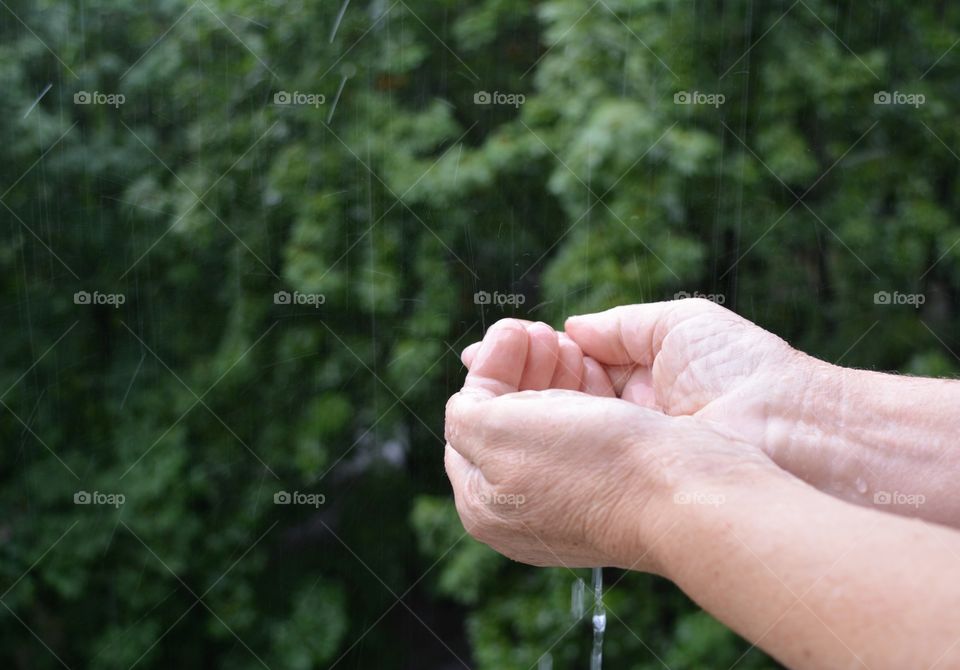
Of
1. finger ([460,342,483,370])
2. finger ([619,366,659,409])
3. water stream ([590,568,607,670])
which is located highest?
finger ([460,342,483,370])

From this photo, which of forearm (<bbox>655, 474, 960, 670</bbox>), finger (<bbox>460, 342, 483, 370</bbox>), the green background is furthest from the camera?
the green background

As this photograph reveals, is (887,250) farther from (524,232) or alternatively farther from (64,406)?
(64,406)

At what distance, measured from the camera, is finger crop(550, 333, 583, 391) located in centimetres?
116

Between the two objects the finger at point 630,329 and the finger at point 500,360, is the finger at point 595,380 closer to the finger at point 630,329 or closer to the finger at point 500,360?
the finger at point 630,329

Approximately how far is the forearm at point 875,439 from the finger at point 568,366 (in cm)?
26

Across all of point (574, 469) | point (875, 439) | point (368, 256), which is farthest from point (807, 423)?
point (368, 256)

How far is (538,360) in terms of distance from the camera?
111 cm

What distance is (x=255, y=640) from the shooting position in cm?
178

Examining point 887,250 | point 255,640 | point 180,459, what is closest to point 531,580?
point 255,640

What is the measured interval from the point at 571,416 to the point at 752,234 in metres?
0.94

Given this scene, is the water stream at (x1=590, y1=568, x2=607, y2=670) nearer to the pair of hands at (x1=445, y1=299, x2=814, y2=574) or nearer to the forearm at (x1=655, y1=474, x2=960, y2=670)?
the pair of hands at (x1=445, y1=299, x2=814, y2=574)

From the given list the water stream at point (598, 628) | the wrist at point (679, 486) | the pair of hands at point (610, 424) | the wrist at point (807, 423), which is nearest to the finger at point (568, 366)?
the pair of hands at point (610, 424)

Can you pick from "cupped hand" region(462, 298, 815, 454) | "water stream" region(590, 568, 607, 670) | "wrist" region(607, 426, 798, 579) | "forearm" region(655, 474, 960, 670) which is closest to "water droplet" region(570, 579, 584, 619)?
"water stream" region(590, 568, 607, 670)

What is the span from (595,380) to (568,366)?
51mm
